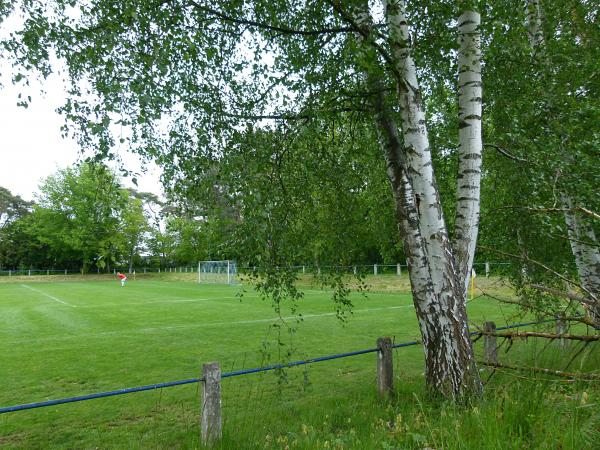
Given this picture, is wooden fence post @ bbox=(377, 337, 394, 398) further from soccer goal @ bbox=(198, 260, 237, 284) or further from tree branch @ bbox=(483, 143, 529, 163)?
soccer goal @ bbox=(198, 260, 237, 284)

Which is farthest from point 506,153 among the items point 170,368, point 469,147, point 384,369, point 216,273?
point 216,273

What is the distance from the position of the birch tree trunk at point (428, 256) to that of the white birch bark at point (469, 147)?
382 mm

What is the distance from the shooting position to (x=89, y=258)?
70438 mm

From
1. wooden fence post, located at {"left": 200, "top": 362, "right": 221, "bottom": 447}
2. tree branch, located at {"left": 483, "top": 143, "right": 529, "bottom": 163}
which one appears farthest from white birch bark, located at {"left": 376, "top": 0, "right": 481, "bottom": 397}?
wooden fence post, located at {"left": 200, "top": 362, "right": 221, "bottom": 447}

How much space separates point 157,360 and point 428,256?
8.15 metres

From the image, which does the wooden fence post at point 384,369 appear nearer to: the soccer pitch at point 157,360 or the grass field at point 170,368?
the grass field at point 170,368

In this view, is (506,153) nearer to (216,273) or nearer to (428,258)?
(428,258)

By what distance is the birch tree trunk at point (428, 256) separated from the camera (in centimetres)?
489

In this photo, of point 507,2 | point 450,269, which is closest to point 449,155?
point 507,2

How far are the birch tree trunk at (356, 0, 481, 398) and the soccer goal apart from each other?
4173 cm

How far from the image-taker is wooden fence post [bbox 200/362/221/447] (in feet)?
16.2

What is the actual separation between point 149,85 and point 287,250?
91.0 inches

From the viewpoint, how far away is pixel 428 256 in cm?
509

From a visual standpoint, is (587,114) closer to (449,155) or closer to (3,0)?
(449,155)
